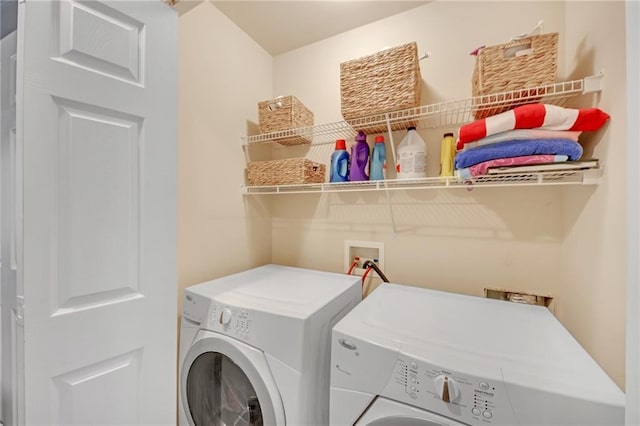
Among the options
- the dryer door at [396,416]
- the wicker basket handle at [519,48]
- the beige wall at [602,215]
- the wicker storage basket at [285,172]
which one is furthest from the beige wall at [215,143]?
the beige wall at [602,215]

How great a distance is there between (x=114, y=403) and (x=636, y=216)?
154 cm

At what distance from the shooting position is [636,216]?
0.40 metres

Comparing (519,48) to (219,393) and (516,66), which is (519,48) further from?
(219,393)

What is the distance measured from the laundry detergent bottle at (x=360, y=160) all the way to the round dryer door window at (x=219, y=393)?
118cm

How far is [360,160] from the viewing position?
62.9 inches

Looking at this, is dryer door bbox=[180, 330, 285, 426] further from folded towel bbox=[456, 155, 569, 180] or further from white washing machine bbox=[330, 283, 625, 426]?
folded towel bbox=[456, 155, 569, 180]

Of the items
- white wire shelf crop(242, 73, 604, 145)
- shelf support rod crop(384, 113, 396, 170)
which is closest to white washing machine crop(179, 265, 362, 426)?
shelf support rod crop(384, 113, 396, 170)

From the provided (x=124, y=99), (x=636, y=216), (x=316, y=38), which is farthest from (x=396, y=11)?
(x=636, y=216)

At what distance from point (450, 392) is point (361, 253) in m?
1.09

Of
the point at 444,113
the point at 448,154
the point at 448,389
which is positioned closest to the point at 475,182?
the point at 448,154

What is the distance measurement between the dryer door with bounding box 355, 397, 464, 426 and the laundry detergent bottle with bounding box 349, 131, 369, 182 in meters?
1.13

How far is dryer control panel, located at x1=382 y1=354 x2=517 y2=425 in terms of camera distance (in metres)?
0.66

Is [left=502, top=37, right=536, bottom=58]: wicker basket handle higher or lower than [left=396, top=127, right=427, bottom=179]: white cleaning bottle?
higher

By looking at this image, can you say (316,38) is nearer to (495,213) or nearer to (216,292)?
(495,213)
